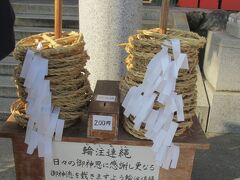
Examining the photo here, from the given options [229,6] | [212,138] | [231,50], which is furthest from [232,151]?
[229,6]

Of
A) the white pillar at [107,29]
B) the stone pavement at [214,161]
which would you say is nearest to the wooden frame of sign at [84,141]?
the stone pavement at [214,161]

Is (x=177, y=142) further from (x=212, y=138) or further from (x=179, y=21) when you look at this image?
(x=179, y=21)

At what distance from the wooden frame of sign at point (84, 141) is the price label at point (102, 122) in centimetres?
10

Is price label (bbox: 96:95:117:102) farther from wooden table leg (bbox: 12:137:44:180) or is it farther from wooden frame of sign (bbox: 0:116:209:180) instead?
wooden table leg (bbox: 12:137:44:180)

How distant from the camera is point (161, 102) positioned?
2.20 meters

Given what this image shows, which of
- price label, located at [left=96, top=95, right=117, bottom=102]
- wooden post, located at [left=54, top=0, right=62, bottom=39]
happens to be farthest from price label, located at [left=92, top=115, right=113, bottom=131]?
wooden post, located at [left=54, top=0, right=62, bottom=39]

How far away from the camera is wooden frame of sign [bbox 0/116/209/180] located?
2.37 m

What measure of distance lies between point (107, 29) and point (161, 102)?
1.38 metres

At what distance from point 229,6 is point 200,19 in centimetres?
129

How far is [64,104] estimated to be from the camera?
2.37m

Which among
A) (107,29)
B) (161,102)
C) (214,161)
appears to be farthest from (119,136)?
(214,161)

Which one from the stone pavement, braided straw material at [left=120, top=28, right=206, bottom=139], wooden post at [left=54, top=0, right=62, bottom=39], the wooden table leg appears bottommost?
the stone pavement

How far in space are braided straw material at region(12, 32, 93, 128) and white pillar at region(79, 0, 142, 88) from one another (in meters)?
0.85

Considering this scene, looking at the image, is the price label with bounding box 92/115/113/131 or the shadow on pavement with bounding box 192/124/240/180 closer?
the price label with bounding box 92/115/113/131
